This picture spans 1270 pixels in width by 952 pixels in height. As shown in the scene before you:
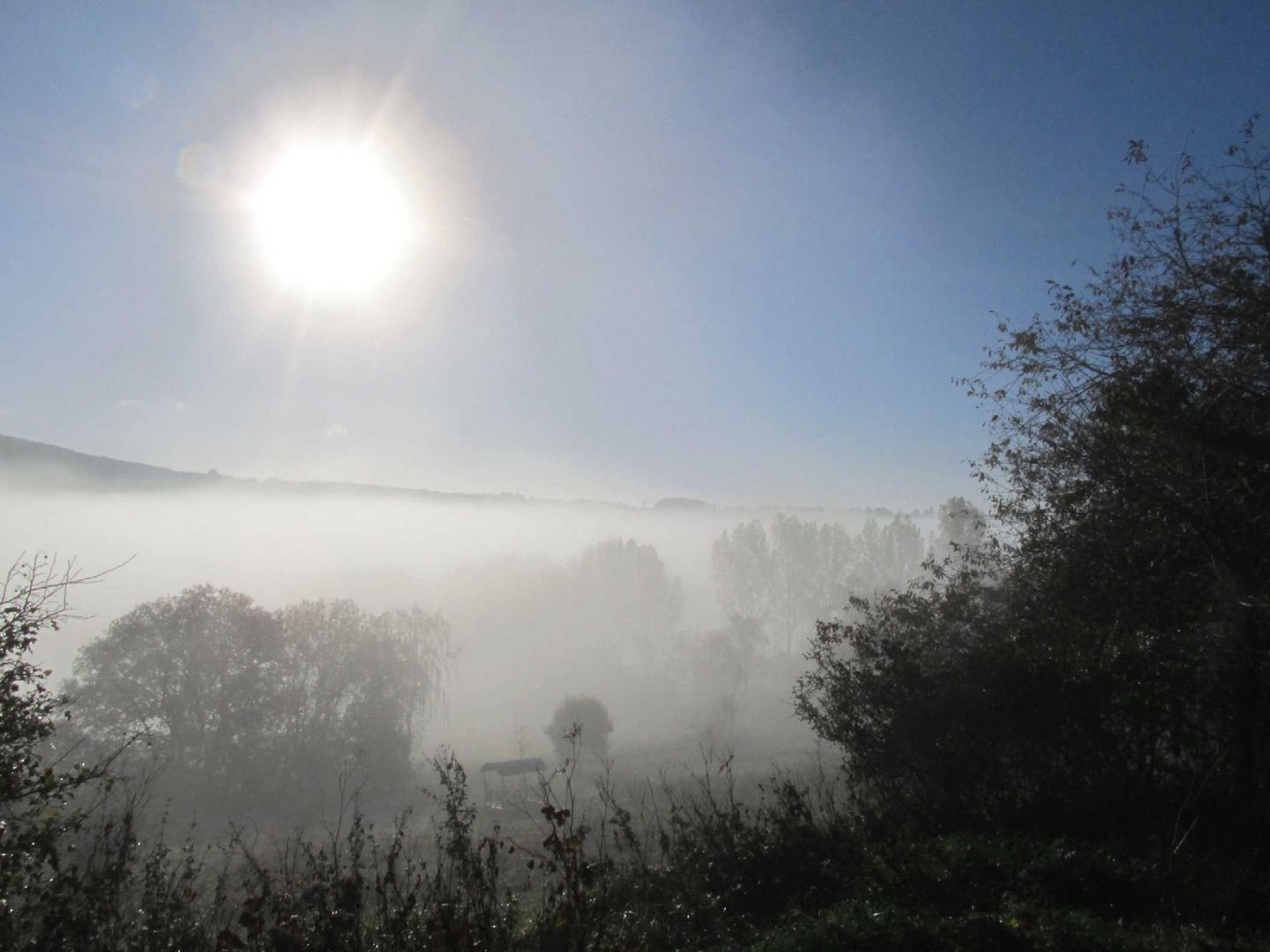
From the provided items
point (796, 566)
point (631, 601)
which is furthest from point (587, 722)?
point (796, 566)

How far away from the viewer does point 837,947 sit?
638cm

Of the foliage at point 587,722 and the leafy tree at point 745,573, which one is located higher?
the leafy tree at point 745,573

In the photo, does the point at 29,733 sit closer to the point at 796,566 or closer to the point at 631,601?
the point at 631,601

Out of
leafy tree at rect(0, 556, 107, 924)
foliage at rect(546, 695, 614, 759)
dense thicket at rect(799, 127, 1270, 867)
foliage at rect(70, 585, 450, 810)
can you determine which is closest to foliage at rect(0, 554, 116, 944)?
leafy tree at rect(0, 556, 107, 924)

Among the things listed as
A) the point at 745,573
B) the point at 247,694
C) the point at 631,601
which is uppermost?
the point at 745,573

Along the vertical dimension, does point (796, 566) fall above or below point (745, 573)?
above

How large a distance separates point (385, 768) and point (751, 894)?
4050 cm

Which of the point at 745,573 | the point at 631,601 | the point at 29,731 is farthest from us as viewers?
the point at 631,601

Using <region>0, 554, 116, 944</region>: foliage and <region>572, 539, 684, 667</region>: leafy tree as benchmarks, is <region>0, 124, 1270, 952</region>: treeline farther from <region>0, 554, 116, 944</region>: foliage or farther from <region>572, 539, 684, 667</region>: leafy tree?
<region>572, 539, 684, 667</region>: leafy tree

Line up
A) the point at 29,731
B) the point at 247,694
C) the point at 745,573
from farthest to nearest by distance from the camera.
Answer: the point at 745,573 < the point at 247,694 < the point at 29,731

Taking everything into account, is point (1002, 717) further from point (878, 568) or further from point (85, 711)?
point (878, 568)

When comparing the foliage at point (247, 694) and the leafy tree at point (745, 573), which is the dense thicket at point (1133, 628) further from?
the leafy tree at point (745, 573)

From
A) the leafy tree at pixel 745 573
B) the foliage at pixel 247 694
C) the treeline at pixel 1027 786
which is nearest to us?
the treeline at pixel 1027 786

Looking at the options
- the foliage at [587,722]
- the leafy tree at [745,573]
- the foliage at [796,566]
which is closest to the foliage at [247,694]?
the foliage at [587,722]
